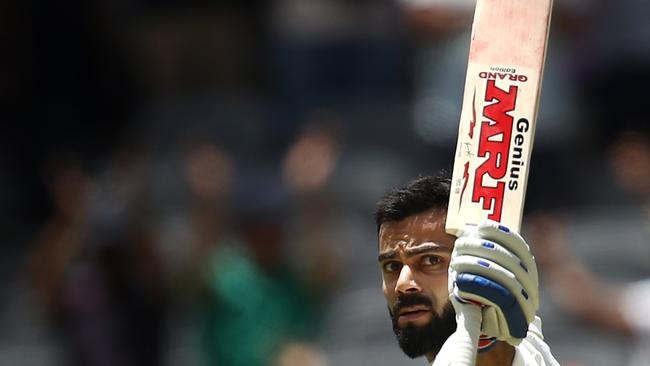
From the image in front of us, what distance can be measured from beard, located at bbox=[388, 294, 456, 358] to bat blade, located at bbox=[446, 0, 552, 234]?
21 centimetres

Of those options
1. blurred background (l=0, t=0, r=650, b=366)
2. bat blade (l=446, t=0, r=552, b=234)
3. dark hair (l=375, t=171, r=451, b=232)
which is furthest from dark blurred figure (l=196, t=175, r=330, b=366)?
bat blade (l=446, t=0, r=552, b=234)

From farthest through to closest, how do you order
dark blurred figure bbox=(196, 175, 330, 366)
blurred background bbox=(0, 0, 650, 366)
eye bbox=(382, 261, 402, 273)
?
blurred background bbox=(0, 0, 650, 366) < dark blurred figure bbox=(196, 175, 330, 366) < eye bbox=(382, 261, 402, 273)

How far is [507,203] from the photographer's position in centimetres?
339

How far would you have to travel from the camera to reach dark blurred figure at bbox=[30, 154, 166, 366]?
22.8 ft

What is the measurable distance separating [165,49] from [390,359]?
398 cm

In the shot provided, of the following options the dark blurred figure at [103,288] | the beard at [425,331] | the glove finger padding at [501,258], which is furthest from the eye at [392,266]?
the dark blurred figure at [103,288]

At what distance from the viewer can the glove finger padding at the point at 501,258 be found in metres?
3.24

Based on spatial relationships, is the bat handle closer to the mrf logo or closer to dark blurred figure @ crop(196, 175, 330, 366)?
the mrf logo

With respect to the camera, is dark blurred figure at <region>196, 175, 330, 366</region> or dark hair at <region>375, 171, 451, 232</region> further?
dark blurred figure at <region>196, 175, 330, 366</region>

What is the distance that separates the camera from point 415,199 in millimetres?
3635

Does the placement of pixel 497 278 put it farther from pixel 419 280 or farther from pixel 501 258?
pixel 419 280

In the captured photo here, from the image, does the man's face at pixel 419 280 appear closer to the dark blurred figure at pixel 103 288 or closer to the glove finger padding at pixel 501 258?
the glove finger padding at pixel 501 258

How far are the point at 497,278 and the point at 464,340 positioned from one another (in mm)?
154

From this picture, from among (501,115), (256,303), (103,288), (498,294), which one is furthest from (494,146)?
(103,288)
